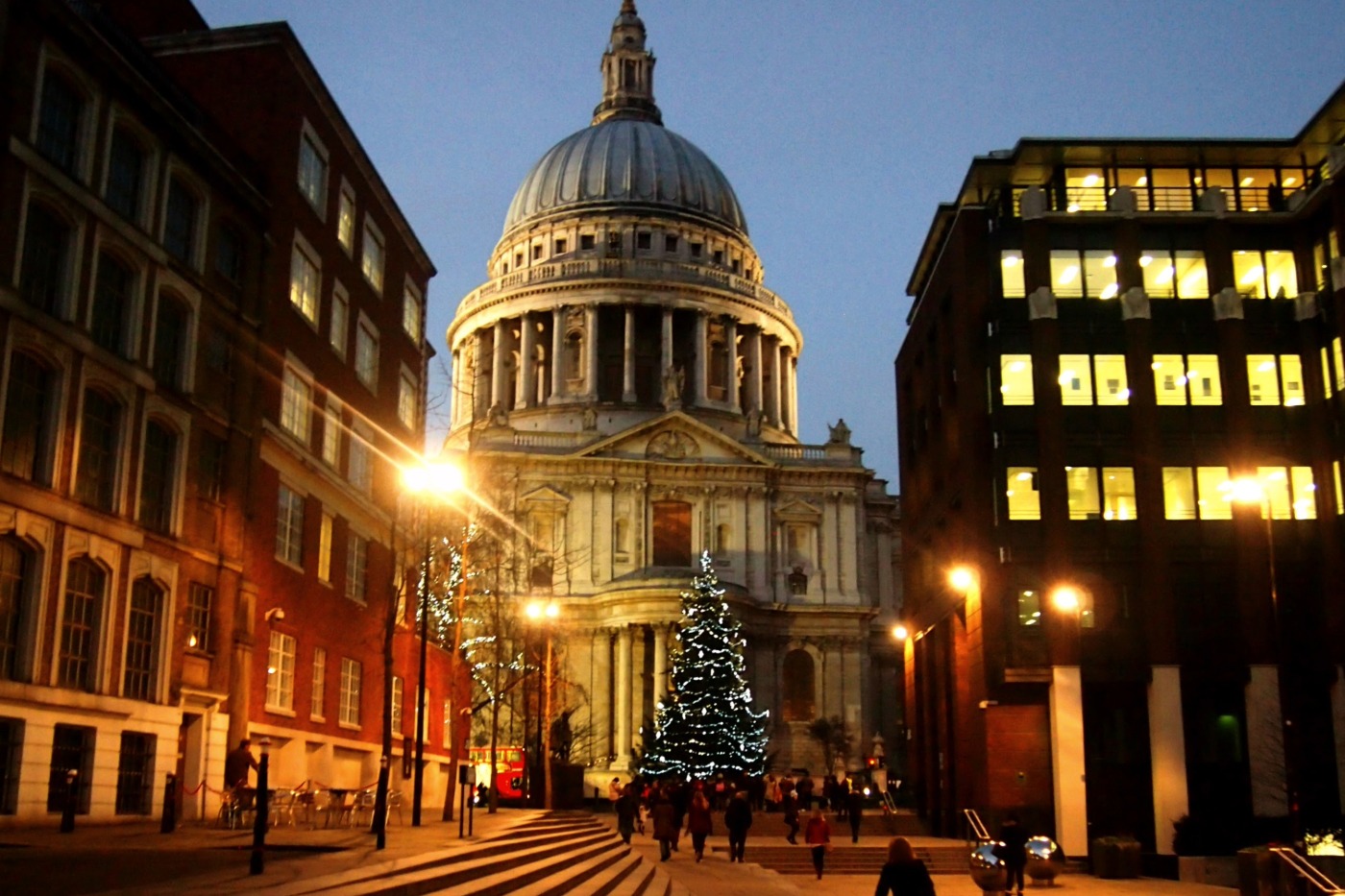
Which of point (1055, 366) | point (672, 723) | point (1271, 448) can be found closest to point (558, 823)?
point (1055, 366)

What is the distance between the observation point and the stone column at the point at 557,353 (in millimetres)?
→ 114875

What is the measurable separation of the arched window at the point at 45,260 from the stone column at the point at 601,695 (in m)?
61.2

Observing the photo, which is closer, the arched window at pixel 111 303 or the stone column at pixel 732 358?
the arched window at pixel 111 303

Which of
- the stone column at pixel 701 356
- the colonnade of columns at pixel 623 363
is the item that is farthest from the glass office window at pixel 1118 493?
the stone column at pixel 701 356

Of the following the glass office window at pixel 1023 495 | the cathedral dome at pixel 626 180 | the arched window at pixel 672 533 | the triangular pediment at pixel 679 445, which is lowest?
the glass office window at pixel 1023 495

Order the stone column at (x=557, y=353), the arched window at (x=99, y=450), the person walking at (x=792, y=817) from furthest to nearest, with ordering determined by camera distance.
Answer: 1. the stone column at (x=557, y=353)
2. the person walking at (x=792, y=817)
3. the arched window at (x=99, y=450)

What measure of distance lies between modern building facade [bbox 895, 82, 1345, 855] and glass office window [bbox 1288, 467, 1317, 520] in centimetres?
9

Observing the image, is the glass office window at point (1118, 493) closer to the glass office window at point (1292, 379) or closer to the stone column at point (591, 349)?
the glass office window at point (1292, 379)

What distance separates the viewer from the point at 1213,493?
4722 centimetres

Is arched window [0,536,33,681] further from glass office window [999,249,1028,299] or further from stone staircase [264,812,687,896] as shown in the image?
glass office window [999,249,1028,299]

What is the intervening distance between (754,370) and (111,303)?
9111 cm

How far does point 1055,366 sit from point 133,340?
28940 millimetres

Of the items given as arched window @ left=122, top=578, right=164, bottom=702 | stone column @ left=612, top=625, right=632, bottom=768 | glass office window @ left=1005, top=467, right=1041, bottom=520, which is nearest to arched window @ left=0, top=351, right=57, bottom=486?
arched window @ left=122, top=578, right=164, bottom=702

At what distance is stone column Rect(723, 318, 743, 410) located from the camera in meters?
116
